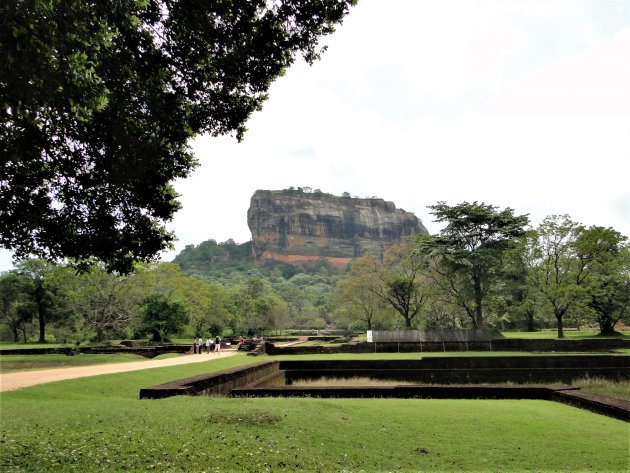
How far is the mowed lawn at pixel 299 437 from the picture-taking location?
15.9 feet

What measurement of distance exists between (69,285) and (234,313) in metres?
27.4

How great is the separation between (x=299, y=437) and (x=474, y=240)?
29.9 metres

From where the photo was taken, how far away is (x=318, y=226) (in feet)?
615

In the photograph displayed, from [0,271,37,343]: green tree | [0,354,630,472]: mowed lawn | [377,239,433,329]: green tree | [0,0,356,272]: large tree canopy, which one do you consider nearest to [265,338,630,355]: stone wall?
[377,239,433,329]: green tree

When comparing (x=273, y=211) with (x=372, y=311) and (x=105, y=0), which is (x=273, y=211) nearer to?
(x=372, y=311)

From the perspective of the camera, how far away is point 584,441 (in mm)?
6230

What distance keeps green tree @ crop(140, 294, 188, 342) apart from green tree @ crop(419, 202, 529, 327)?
19.6m

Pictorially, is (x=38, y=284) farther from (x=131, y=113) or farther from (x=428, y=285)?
(x=131, y=113)

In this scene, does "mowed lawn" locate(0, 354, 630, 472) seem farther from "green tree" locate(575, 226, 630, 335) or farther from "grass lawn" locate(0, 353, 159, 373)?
"green tree" locate(575, 226, 630, 335)

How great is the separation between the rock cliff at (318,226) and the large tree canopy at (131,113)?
172 meters

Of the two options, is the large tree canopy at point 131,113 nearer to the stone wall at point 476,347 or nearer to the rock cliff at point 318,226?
the stone wall at point 476,347

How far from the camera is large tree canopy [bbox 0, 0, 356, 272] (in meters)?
5.77

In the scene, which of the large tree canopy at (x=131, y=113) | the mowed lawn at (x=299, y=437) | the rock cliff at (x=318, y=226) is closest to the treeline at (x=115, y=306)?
the large tree canopy at (x=131, y=113)

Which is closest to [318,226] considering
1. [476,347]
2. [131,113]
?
[476,347]
